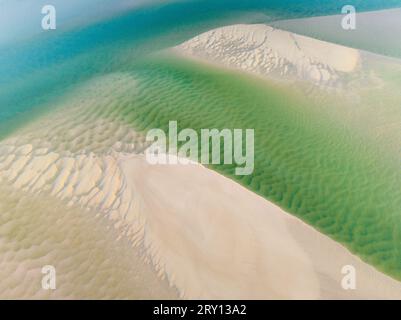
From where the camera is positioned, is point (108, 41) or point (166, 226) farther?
point (108, 41)

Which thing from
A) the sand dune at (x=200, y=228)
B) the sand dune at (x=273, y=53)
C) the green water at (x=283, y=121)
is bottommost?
the sand dune at (x=200, y=228)

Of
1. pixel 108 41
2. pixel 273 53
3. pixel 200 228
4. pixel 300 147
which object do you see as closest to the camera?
pixel 200 228

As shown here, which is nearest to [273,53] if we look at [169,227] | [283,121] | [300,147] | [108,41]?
[283,121]

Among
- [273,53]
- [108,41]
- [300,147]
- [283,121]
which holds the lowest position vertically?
[300,147]

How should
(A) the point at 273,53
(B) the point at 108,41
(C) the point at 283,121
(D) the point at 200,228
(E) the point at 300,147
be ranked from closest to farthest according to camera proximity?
1. (D) the point at 200,228
2. (E) the point at 300,147
3. (C) the point at 283,121
4. (A) the point at 273,53
5. (B) the point at 108,41

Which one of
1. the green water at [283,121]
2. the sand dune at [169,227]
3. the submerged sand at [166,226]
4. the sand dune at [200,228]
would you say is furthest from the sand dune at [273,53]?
the sand dune at [200,228]

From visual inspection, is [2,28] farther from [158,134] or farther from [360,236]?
[360,236]

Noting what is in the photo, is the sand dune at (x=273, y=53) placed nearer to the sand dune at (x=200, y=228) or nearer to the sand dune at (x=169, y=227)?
the sand dune at (x=169, y=227)

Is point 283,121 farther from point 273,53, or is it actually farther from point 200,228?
point 200,228

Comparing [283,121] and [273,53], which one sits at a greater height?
[273,53]
